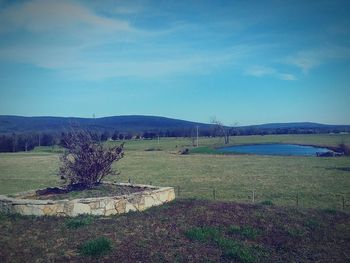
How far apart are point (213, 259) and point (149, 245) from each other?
166 cm

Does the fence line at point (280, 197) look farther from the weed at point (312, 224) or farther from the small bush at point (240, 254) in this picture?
the small bush at point (240, 254)

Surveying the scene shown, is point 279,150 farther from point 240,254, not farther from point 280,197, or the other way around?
point 240,254

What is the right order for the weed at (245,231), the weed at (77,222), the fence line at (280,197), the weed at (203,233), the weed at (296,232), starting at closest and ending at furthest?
the weed at (203,233)
the weed at (245,231)
the weed at (296,232)
the weed at (77,222)
the fence line at (280,197)

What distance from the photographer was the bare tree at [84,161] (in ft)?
45.3

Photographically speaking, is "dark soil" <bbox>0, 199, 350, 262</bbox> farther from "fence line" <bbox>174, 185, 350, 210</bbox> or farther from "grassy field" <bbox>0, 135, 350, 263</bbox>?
"fence line" <bbox>174, 185, 350, 210</bbox>

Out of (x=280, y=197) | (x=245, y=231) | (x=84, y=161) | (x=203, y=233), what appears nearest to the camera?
(x=203, y=233)

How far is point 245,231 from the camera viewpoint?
955cm

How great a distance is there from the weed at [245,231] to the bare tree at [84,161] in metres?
6.36

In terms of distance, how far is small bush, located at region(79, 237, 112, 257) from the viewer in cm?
795

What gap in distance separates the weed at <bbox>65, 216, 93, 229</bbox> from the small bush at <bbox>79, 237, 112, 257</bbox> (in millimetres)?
1583

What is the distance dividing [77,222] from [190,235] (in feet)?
10.9

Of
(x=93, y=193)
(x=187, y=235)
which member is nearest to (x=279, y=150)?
(x=93, y=193)

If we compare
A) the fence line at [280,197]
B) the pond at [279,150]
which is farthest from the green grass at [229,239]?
the pond at [279,150]

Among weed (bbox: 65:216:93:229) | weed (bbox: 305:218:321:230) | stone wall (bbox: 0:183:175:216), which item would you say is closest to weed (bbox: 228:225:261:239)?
weed (bbox: 305:218:321:230)
